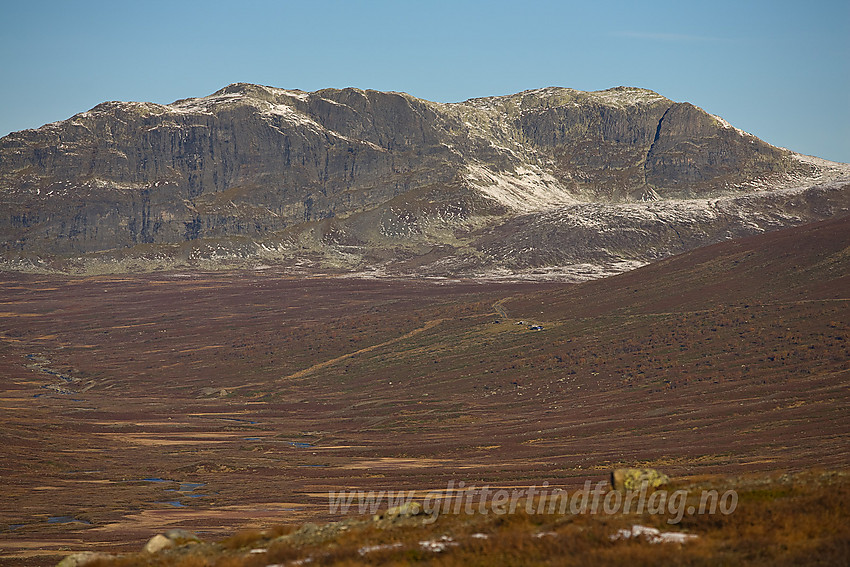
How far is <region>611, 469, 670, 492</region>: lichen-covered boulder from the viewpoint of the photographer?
28891 mm

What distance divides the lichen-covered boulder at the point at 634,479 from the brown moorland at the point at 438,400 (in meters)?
5.46

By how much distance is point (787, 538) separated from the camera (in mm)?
22406

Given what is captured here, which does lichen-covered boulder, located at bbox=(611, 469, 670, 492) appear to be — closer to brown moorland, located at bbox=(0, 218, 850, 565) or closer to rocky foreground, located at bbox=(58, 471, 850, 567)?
rocky foreground, located at bbox=(58, 471, 850, 567)

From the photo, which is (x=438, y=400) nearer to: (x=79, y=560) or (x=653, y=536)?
(x=79, y=560)

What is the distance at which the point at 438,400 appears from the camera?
12706 centimetres

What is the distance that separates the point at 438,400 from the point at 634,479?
98647 mm

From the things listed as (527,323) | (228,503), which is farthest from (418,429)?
(527,323)

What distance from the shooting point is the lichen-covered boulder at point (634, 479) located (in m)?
28.9

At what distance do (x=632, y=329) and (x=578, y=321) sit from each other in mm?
14051

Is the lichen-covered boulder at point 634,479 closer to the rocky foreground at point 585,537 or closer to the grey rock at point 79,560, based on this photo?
the rocky foreground at point 585,537

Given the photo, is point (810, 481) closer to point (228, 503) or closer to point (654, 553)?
point (654, 553)

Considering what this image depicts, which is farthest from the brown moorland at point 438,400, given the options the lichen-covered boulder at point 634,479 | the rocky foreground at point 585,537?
the lichen-covered boulder at point 634,479

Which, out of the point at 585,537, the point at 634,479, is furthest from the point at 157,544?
the point at 634,479

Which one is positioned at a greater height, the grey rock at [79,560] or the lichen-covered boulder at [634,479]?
the lichen-covered boulder at [634,479]
